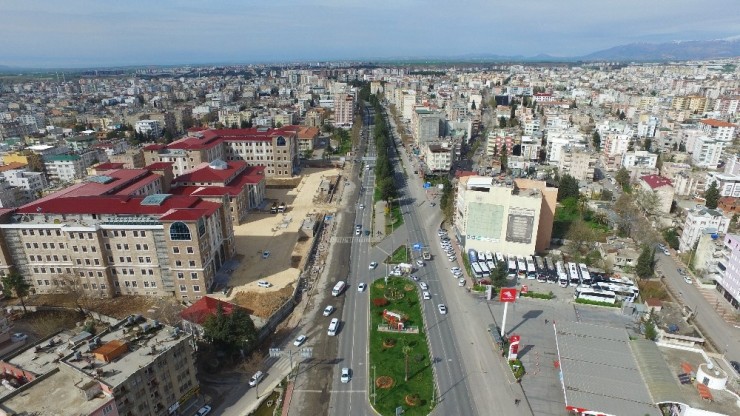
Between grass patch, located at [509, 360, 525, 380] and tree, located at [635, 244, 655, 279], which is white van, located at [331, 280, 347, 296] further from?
tree, located at [635, 244, 655, 279]

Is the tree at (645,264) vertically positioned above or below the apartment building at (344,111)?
below

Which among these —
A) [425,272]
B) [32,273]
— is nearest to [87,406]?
[32,273]

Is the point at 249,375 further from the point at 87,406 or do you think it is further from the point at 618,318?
the point at 618,318

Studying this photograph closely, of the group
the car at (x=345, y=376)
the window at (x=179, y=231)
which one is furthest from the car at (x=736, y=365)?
the window at (x=179, y=231)

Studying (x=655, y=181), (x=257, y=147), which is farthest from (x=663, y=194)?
(x=257, y=147)

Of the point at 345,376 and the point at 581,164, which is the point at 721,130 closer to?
the point at 581,164

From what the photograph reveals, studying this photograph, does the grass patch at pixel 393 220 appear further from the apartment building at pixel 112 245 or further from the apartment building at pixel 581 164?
the apartment building at pixel 581 164

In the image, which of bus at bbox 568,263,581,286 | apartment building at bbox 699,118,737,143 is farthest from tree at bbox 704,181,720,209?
apartment building at bbox 699,118,737,143
